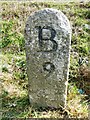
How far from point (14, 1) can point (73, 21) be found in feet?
5.20

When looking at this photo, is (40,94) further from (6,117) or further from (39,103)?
(6,117)

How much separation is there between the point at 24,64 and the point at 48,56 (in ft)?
4.83

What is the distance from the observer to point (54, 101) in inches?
157

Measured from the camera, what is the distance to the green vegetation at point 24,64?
4023 millimetres

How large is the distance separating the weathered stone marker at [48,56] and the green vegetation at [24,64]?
7.6 inches

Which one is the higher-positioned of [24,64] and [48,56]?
[48,56]

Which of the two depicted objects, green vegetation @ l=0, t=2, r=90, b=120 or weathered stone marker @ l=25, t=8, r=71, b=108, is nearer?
weathered stone marker @ l=25, t=8, r=71, b=108

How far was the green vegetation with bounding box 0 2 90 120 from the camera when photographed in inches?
158

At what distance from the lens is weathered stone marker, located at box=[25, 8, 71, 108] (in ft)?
11.2

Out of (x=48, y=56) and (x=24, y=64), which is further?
(x=24, y=64)

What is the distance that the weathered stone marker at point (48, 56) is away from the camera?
3422 mm

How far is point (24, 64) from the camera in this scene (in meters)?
5.03

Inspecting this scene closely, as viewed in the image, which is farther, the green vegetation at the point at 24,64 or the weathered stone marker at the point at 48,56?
the green vegetation at the point at 24,64

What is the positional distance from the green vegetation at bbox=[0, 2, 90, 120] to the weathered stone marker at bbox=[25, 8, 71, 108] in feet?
0.63
